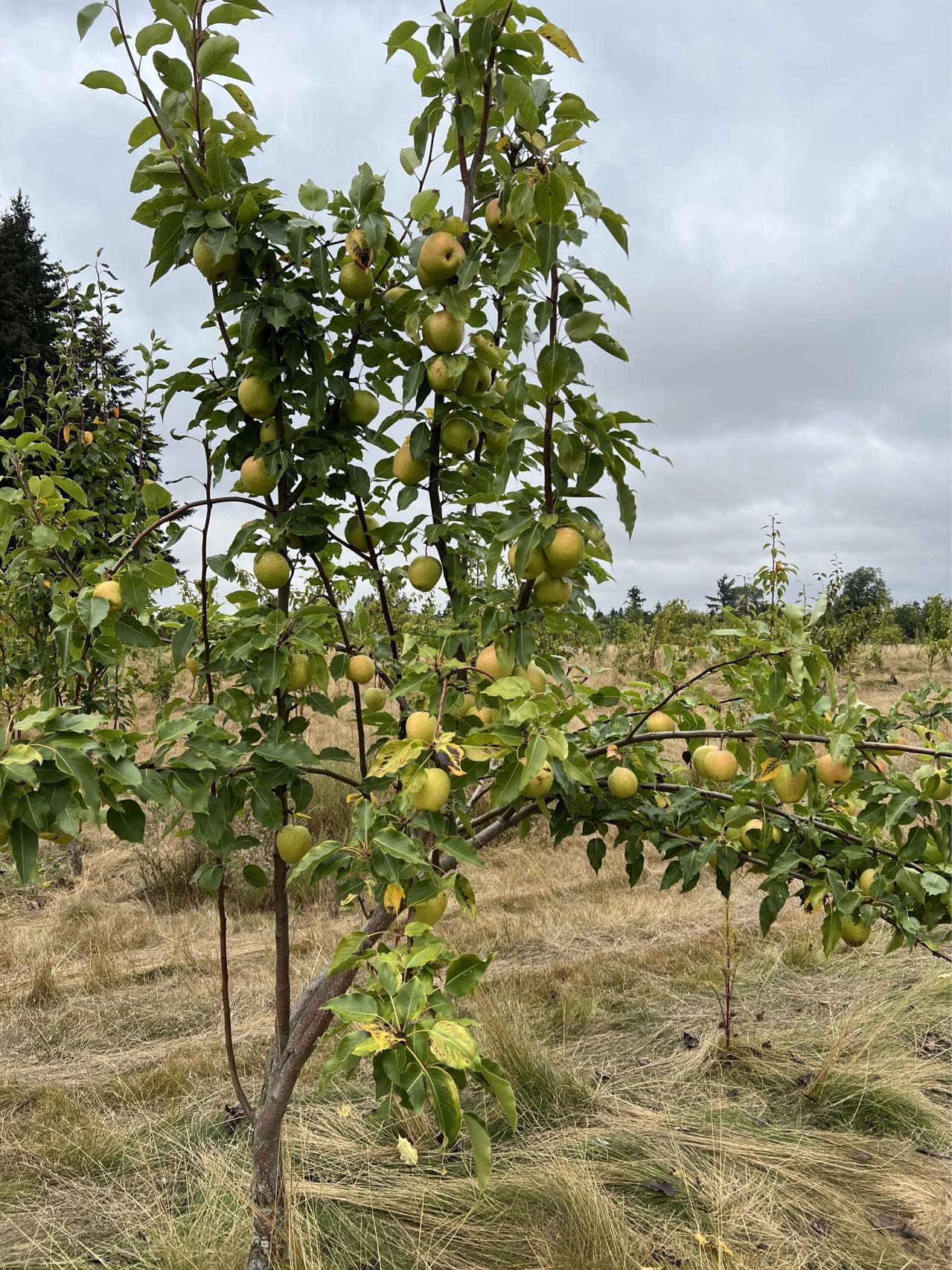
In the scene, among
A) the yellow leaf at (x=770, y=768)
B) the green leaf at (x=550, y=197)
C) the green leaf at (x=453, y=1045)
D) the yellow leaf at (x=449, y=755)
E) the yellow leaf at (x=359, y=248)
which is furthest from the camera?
the yellow leaf at (x=770, y=768)

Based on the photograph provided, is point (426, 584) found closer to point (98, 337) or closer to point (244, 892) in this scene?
point (244, 892)

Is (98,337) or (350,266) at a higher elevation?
(98,337)

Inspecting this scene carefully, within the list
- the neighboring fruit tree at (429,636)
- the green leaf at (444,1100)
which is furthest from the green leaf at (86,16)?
the green leaf at (444,1100)

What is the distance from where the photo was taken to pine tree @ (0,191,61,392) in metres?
19.0

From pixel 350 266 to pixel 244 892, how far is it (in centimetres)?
500

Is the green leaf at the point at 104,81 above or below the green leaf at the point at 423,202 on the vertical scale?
above

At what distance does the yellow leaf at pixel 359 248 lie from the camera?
1.68 metres


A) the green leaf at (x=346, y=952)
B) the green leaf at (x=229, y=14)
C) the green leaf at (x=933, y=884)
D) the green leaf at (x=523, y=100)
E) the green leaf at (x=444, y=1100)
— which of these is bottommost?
the green leaf at (x=444, y=1100)

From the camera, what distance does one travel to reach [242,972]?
4.43 metres

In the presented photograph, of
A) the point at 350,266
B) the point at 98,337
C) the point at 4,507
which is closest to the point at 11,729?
the point at 4,507

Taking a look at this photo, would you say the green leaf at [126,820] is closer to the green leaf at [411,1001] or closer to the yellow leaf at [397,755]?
the yellow leaf at [397,755]

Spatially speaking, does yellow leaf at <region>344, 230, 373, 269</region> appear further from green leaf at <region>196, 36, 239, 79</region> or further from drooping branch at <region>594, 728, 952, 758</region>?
drooping branch at <region>594, 728, 952, 758</region>

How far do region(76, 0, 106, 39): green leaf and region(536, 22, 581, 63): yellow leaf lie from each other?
87 cm

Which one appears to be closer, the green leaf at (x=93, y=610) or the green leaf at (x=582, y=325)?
the green leaf at (x=582, y=325)
